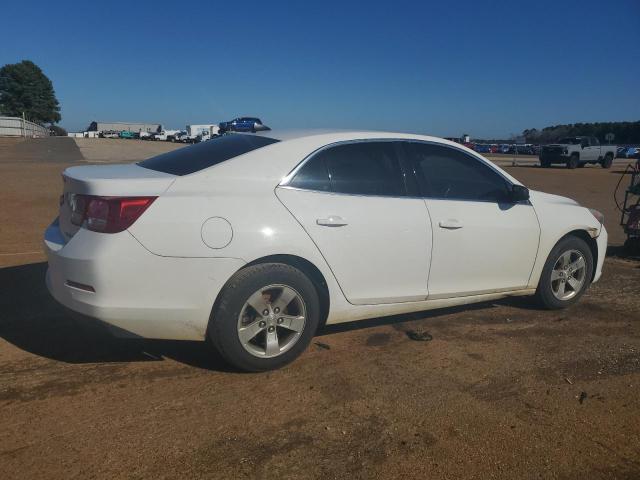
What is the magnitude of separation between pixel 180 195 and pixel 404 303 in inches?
72.2

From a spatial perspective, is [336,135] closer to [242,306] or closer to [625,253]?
[242,306]

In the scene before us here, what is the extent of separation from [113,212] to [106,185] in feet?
0.61

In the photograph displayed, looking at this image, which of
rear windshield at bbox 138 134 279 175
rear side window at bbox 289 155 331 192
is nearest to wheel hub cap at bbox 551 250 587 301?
rear side window at bbox 289 155 331 192

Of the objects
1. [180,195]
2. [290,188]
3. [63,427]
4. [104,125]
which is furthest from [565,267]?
[104,125]

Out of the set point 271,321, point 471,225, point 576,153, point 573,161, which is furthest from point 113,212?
point 576,153

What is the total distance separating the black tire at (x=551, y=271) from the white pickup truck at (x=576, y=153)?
93.0 feet

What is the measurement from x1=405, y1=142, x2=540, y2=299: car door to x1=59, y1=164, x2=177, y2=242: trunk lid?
1.94 metres

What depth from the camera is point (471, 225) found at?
4406mm

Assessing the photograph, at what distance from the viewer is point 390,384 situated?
3619 mm

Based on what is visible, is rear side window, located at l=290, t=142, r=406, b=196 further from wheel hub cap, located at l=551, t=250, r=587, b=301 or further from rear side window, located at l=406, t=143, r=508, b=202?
wheel hub cap, located at l=551, t=250, r=587, b=301

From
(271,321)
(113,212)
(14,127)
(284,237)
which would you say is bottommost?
(271,321)

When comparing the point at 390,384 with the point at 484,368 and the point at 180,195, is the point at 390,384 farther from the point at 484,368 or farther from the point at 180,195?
the point at 180,195

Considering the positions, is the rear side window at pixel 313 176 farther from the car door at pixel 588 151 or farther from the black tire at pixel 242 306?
the car door at pixel 588 151

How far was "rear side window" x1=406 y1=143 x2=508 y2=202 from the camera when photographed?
4.39 metres
